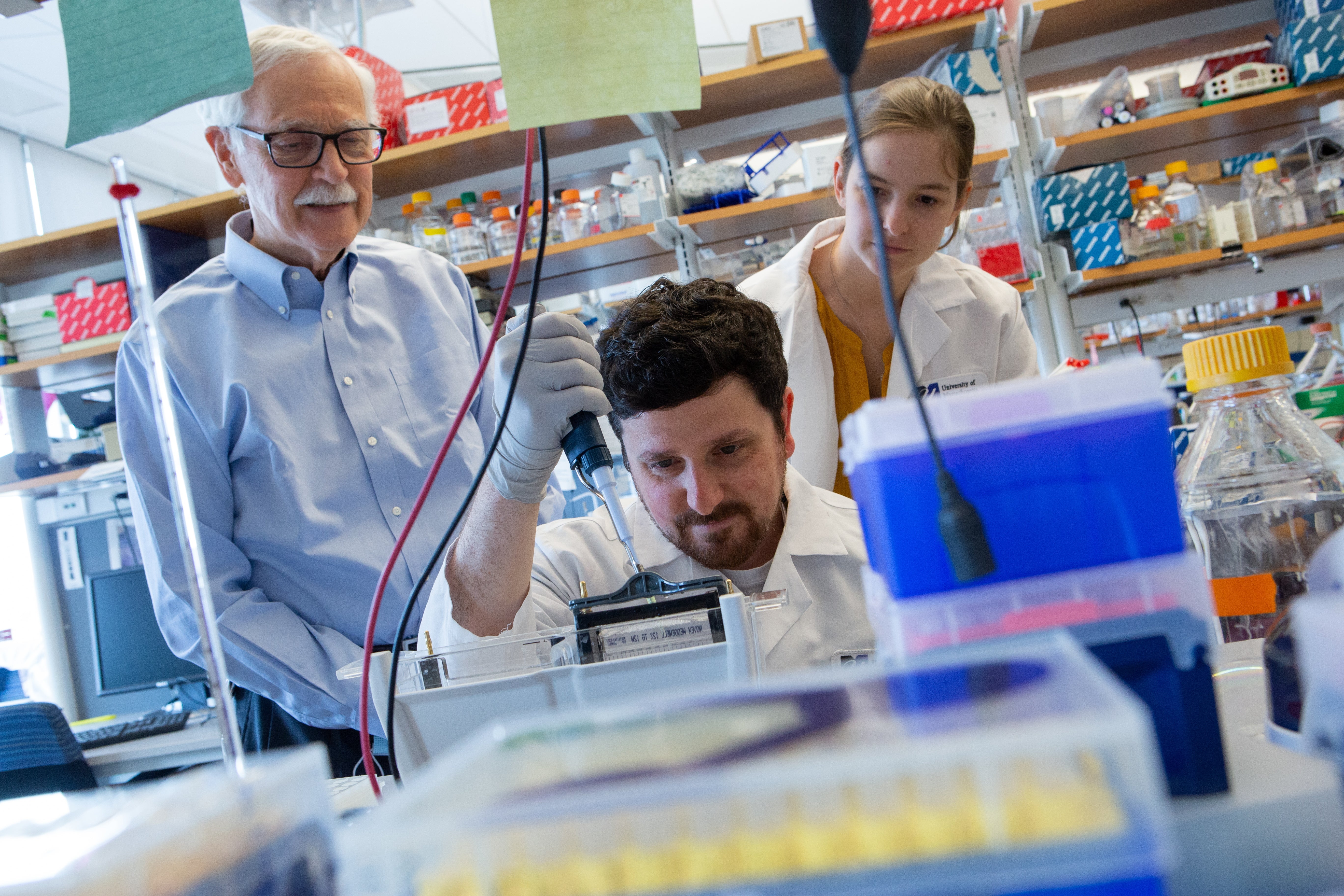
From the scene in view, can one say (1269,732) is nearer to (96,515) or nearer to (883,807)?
(883,807)

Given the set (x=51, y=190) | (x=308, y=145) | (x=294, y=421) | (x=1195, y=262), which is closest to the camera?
(x=308, y=145)

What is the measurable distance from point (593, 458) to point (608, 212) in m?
1.94

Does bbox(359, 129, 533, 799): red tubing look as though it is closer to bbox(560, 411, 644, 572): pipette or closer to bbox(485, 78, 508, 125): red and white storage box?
bbox(560, 411, 644, 572): pipette

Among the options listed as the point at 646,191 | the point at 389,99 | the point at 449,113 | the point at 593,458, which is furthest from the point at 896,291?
the point at 389,99

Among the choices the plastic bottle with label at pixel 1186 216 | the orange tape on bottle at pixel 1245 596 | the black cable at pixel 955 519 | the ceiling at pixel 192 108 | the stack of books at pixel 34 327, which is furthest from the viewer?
the ceiling at pixel 192 108

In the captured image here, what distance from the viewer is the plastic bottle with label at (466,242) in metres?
2.85

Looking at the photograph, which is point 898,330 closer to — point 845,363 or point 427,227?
point 845,363

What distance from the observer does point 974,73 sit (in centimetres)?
256

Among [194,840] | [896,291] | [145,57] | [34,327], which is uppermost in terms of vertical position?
[34,327]

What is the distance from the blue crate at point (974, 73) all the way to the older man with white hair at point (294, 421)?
1696 millimetres

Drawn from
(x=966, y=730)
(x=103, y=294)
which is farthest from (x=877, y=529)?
(x=103, y=294)

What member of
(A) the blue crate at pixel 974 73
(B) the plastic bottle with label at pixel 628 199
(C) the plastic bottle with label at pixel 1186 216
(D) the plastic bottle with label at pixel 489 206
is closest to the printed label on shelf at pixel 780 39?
(A) the blue crate at pixel 974 73

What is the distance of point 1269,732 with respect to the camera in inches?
21.2

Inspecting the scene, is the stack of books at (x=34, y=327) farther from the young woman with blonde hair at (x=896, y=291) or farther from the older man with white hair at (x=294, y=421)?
the young woman with blonde hair at (x=896, y=291)
